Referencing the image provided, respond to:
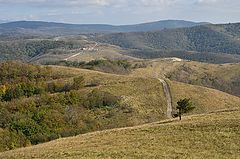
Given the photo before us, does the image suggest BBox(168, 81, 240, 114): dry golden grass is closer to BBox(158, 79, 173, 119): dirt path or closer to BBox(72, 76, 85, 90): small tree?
BBox(158, 79, 173, 119): dirt path

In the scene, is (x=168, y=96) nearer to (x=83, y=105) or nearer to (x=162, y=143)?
(x=83, y=105)

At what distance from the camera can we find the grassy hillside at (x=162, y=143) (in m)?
32.1

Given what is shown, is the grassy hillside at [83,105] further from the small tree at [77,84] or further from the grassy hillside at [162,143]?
the grassy hillside at [162,143]

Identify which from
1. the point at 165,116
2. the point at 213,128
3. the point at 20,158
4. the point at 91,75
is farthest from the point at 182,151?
the point at 91,75

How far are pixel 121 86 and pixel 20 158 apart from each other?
268ft

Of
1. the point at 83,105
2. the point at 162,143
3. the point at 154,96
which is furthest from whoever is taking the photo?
the point at 154,96

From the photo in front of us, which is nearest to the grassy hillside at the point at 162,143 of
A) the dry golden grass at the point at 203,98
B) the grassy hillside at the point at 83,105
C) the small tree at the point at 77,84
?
the grassy hillside at the point at 83,105

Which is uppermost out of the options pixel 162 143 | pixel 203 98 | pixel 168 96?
pixel 162 143

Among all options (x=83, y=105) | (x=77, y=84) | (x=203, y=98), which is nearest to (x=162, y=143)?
(x=83, y=105)

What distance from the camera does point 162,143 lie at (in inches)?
1390

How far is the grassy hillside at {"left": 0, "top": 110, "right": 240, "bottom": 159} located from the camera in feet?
105

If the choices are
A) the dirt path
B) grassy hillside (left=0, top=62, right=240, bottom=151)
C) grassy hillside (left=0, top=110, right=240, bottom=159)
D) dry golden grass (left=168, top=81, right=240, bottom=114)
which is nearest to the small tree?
grassy hillside (left=0, top=62, right=240, bottom=151)

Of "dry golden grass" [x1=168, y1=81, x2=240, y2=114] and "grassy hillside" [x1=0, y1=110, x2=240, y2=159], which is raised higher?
"grassy hillside" [x1=0, y1=110, x2=240, y2=159]

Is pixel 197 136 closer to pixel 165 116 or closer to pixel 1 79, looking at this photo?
pixel 165 116
